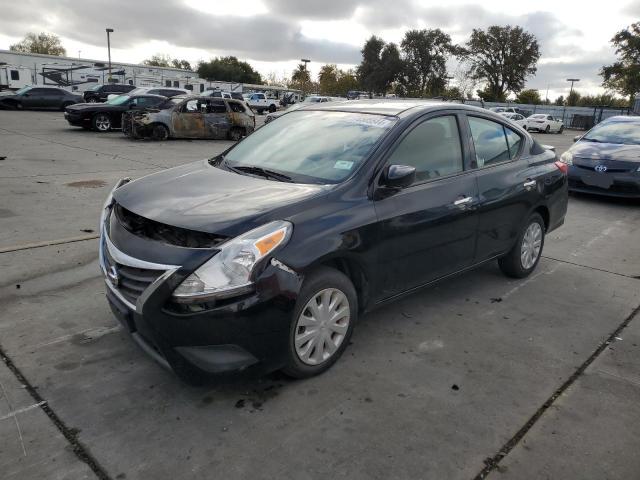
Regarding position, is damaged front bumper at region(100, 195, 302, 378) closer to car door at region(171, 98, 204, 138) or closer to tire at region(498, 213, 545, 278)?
tire at region(498, 213, 545, 278)

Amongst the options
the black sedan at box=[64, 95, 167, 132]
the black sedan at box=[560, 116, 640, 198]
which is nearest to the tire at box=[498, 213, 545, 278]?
the black sedan at box=[560, 116, 640, 198]

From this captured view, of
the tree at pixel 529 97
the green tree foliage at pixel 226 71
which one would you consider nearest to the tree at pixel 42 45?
the green tree foliage at pixel 226 71

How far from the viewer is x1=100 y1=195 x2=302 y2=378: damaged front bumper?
2557 millimetres

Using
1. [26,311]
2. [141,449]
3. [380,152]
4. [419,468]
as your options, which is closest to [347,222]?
[380,152]

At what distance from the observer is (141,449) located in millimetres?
2455

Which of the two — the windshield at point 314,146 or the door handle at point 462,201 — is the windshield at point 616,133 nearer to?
the door handle at point 462,201

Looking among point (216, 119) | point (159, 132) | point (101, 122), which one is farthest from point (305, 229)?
point (101, 122)

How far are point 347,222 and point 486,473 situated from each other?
58.7 inches

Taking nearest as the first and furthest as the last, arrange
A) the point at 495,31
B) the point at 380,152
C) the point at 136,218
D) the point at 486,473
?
the point at 486,473
the point at 136,218
the point at 380,152
the point at 495,31

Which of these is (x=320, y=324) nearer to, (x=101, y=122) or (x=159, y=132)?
(x=159, y=132)

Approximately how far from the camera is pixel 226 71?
78250 mm

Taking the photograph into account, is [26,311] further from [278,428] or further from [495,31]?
[495,31]

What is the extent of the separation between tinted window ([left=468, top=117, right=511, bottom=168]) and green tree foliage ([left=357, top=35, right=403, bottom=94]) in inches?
2500

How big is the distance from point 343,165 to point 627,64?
58.4m
